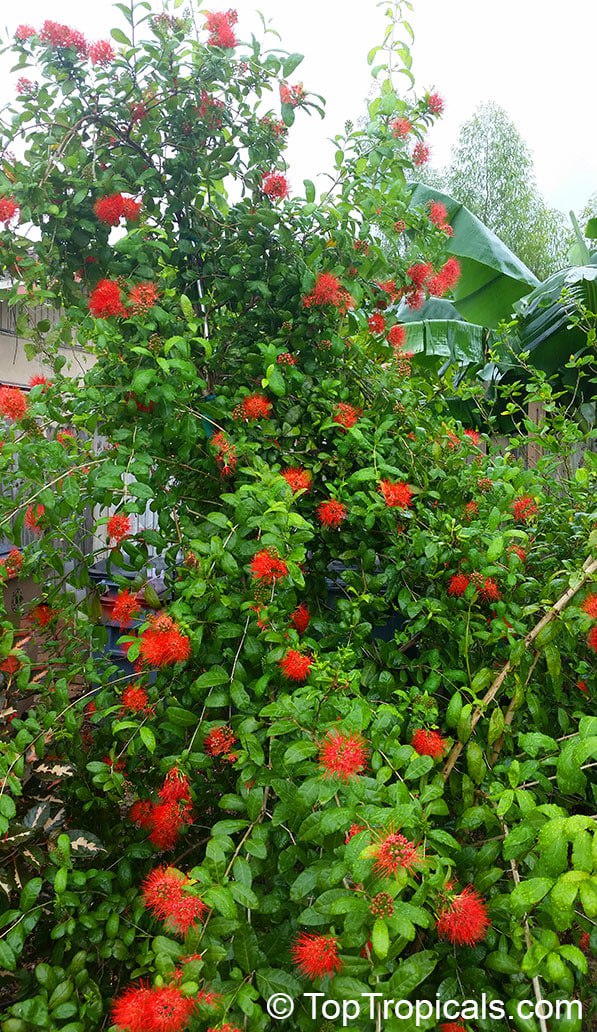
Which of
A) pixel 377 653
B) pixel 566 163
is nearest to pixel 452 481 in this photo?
pixel 377 653

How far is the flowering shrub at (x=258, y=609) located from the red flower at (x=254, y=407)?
1.4 inches

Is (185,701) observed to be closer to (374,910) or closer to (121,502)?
(121,502)

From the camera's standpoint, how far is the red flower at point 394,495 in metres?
1.59

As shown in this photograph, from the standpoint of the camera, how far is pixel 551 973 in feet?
3.01

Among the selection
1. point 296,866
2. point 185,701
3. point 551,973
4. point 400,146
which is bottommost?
point 296,866

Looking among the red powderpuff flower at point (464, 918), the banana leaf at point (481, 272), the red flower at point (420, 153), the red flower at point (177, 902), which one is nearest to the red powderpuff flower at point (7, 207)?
the red flower at point (420, 153)

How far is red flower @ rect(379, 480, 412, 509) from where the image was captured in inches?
62.6

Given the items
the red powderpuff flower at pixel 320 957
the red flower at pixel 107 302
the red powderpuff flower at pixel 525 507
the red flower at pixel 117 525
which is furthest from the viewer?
the red powderpuff flower at pixel 525 507

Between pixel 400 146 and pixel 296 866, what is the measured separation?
1.88 meters

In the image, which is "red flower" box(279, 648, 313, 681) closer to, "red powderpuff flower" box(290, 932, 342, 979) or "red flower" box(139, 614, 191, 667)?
"red flower" box(139, 614, 191, 667)

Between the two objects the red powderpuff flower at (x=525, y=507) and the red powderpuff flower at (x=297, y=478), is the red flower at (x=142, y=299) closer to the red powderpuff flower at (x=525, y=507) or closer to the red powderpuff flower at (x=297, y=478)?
the red powderpuff flower at (x=297, y=478)

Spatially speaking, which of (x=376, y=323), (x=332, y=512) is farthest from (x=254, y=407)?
(x=376, y=323)

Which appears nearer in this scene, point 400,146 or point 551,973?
point 551,973

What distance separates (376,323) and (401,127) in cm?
55
